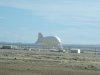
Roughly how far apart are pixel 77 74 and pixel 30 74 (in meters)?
5.28

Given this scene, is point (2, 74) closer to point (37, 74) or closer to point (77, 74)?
point (37, 74)

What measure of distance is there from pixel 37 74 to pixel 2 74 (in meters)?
4.47

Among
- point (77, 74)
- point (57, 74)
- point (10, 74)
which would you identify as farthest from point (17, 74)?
point (77, 74)

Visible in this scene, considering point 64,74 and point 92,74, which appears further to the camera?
point 92,74

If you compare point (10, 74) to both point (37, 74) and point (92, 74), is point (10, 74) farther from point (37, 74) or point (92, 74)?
point (92, 74)

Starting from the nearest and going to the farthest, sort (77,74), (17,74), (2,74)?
1. (2,74)
2. (17,74)
3. (77,74)

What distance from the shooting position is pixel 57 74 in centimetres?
3566

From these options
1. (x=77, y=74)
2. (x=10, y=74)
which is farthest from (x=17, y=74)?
(x=77, y=74)

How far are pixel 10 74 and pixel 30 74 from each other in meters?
2.46

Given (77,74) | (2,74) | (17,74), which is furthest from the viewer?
(77,74)

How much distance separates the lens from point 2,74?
32.0 metres

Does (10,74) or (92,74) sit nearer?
(10,74)

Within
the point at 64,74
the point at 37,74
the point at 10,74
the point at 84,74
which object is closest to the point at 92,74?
the point at 84,74

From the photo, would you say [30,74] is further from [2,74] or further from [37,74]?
[2,74]
